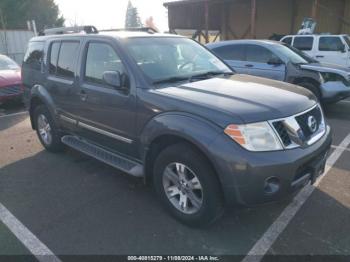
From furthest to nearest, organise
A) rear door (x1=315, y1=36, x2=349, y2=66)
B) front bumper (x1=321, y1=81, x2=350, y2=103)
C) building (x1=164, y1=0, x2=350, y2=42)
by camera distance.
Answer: building (x1=164, y1=0, x2=350, y2=42) → rear door (x1=315, y1=36, x2=349, y2=66) → front bumper (x1=321, y1=81, x2=350, y2=103)

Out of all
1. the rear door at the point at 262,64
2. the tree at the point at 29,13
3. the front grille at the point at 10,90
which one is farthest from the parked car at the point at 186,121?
the tree at the point at 29,13

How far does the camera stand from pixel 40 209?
3672 millimetres

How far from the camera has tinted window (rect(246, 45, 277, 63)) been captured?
25.9ft

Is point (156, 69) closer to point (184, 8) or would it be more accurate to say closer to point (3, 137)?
point (3, 137)

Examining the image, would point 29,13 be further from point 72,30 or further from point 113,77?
point 113,77

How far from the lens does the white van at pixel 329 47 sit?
39.5 ft

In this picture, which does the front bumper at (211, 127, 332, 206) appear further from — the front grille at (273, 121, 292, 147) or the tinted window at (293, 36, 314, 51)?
the tinted window at (293, 36, 314, 51)

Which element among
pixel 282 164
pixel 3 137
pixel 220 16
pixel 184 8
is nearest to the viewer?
pixel 282 164

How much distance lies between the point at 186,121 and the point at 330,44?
11254 millimetres

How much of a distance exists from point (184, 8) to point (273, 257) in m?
20.9

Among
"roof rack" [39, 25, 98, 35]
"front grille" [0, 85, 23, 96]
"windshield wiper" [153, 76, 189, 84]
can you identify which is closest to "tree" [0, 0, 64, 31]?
"front grille" [0, 85, 23, 96]

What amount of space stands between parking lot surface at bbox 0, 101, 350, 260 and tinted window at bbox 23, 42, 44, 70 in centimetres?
174

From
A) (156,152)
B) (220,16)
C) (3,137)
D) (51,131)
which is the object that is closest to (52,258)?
(156,152)

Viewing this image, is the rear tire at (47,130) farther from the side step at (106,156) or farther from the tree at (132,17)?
the tree at (132,17)
